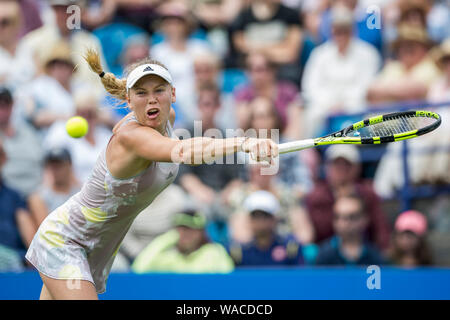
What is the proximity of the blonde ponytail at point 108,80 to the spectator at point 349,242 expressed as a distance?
3.28m

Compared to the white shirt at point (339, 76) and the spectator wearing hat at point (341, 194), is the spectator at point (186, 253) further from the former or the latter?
the white shirt at point (339, 76)

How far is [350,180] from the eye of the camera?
764cm

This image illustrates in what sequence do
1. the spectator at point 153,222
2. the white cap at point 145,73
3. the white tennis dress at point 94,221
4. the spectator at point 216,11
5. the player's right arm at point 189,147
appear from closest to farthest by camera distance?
the player's right arm at point 189,147 < the white cap at point 145,73 < the white tennis dress at point 94,221 < the spectator at point 153,222 < the spectator at point 216,11

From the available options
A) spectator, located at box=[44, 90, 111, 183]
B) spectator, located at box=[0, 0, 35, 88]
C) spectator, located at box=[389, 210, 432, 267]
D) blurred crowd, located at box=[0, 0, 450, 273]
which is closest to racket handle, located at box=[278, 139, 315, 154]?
blurred crowd, located at box=[0, 0, 450, 273]

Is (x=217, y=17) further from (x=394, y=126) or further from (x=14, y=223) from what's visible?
(x=394, y=126)

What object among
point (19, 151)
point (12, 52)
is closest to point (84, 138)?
point (19, 151)

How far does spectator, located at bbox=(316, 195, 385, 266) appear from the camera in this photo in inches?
276

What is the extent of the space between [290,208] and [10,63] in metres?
3.74

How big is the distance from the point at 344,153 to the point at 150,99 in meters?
3.92

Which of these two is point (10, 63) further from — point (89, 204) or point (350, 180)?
point (89, 204)

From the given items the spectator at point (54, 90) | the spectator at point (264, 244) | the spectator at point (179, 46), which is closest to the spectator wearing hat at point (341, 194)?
the spectator at point (264, 244)

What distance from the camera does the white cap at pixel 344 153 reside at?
7609mm

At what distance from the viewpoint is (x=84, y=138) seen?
26.6 ft
